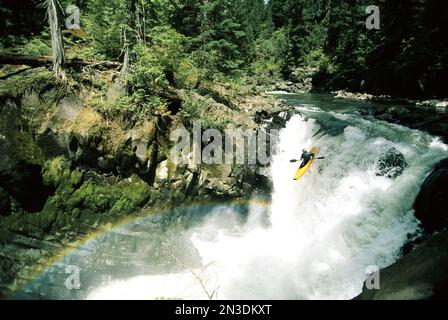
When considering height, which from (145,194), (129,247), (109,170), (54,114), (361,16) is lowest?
(129,247)

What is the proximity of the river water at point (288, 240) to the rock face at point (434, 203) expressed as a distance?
32 cm

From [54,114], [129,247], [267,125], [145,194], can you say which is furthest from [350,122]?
[54,114]

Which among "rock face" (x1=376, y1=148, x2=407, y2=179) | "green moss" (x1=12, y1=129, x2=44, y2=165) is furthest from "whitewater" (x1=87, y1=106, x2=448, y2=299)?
"green moss" (x1=12, y1=129, x2=44, y2=165)

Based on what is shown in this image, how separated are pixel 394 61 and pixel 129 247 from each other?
2604 cm

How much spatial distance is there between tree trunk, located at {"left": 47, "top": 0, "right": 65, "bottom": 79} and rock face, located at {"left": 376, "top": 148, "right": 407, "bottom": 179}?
11.4 meters

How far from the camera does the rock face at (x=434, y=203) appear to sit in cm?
863

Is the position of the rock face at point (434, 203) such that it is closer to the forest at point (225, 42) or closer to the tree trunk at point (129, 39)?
the forest at point (225, 42)

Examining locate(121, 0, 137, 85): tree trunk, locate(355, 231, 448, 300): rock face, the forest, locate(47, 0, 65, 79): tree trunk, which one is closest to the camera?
locate(355, 231, 448, 300): rock face

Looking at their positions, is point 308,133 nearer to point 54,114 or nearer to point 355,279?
point 355,279

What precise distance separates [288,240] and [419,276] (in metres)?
6.45

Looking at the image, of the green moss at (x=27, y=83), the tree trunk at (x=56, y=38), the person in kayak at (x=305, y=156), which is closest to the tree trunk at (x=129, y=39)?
the tree trunk at (x=56, y=38)

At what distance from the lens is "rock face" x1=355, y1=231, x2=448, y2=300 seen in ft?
15.2

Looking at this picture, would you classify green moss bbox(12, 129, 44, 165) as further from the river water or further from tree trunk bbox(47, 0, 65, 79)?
the river water

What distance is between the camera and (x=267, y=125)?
1480 cm
